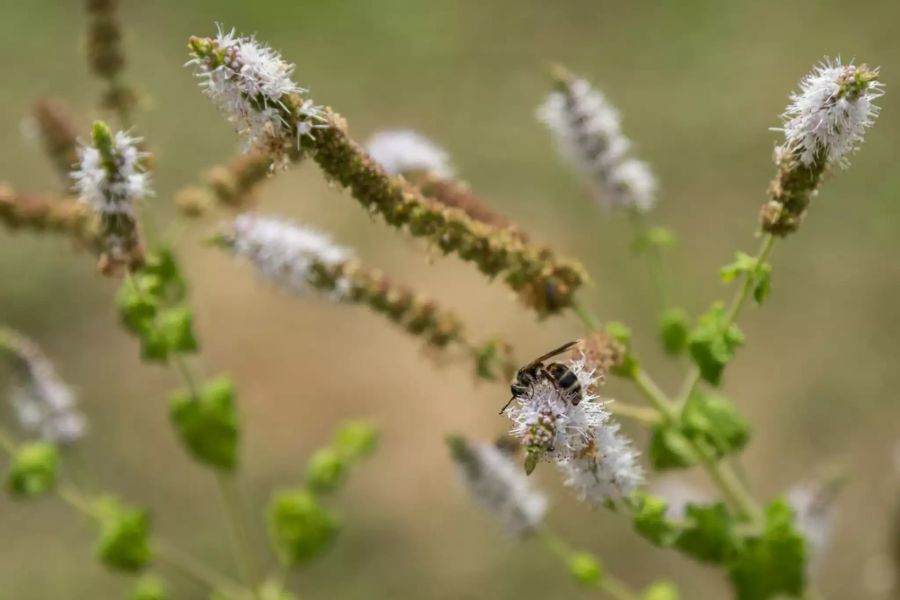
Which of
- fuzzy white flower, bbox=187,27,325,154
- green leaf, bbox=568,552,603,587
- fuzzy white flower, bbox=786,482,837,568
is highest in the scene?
fuzzy white flower, bbox=786,482,837,568

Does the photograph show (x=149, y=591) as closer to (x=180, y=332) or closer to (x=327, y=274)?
(x=180, y=332)

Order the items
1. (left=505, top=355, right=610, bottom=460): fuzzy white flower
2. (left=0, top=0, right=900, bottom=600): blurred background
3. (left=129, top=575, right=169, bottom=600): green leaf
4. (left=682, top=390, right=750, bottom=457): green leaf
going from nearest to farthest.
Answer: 1. (left=505, top=355, right=610, bottom=460): fuzzy white flower
2. (left=682, top=390, right=750, bottom=457): green leaf
3. (left=129, top=575, right=169, bottom=600): green leaf
4. (left=0, top=0, right=900, bottom=600): blurred background

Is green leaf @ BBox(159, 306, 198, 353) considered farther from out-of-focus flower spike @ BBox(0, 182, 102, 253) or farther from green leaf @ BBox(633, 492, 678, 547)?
green leaf @ BBox(633, 492, 678, 547)

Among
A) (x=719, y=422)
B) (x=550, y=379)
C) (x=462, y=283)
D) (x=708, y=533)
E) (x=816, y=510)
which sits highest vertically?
(x=462, y=283)

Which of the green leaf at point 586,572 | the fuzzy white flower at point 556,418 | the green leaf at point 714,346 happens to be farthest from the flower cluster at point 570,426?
the green leaf at point 586,572

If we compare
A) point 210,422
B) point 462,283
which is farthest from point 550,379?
point 462,283

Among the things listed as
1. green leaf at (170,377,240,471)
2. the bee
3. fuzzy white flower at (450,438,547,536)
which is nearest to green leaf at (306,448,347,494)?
green leaf at (170,377,240,471)
